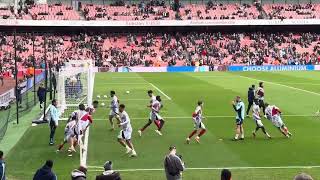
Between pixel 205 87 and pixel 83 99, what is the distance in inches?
647

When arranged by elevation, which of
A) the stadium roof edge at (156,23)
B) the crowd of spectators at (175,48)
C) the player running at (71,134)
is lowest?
the player running at (71,134)

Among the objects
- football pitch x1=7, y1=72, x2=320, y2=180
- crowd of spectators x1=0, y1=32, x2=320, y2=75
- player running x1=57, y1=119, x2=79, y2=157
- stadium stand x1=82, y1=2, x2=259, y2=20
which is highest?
stadium stand x1=82, y1=2, x2=259, y2=20

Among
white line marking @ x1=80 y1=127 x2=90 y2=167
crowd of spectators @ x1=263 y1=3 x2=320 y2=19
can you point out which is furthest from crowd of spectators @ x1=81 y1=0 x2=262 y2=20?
white line marking @ x1=80 y1=127 x2=90 y2=167

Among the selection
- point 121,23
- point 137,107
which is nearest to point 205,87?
point 137,107

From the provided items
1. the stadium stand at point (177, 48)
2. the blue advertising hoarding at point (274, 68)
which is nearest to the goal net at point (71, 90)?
the stadium stand at point (177, 48)

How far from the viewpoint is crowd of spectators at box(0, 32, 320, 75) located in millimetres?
76250

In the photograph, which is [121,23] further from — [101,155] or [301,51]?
[101,155]

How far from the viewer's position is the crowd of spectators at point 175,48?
250ft

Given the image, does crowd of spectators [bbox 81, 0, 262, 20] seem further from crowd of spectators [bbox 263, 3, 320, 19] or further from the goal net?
the goal net

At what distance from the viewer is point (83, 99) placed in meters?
33.8

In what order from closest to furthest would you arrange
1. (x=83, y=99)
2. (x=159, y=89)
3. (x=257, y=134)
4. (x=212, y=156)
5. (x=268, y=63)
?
(x=212, y=156)
(x=257, y=134)
(x=83, y=99)
(x=159, y=89)
(x=268, y=63)

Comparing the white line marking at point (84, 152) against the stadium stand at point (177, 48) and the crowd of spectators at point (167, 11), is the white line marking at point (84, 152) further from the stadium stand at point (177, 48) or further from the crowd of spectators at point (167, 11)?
the crowd of spectators at point (167, 11)

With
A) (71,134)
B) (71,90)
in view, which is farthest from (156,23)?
(71,134)

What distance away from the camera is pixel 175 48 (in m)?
82.1
